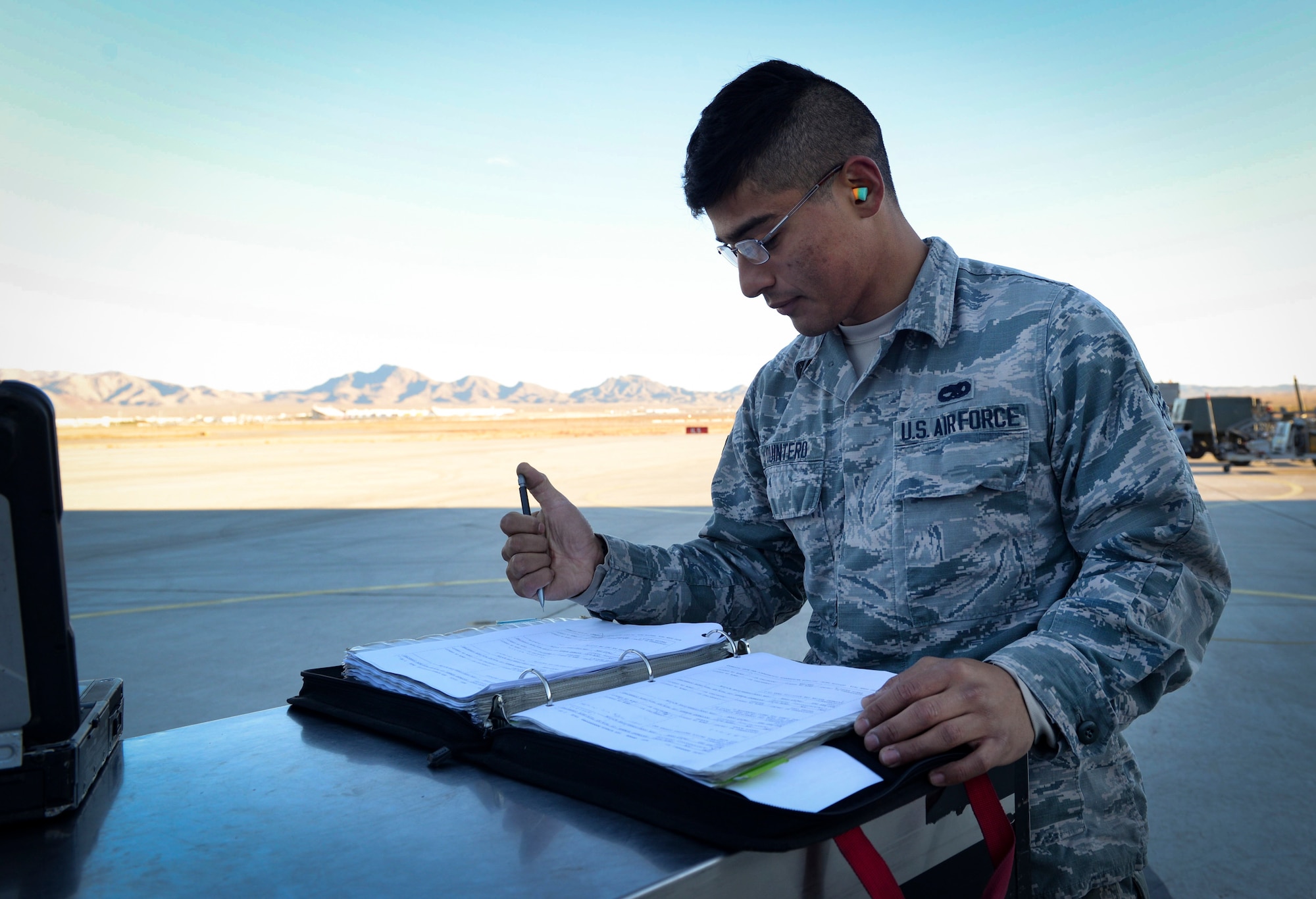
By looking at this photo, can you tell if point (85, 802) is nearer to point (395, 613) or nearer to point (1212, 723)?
point (1212, 723)

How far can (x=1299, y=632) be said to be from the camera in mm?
4477

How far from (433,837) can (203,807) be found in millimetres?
289

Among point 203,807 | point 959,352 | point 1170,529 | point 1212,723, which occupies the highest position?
point 959,352

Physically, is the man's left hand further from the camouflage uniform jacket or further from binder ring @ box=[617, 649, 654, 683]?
binder ring @ box=[617, 649, 654, 683]

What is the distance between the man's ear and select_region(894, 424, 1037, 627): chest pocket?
0.46 m

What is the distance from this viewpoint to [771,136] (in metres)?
1.53

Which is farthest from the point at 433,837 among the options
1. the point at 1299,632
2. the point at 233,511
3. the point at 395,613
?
the point at 233,511

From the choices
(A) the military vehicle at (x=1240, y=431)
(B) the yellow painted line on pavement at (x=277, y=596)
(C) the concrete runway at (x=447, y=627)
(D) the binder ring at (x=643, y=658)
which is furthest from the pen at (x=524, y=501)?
(A) the military vehicle at (x=1240, y=431)

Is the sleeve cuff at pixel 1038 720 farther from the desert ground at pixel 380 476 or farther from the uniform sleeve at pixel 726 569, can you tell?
the desert ground at pixel 380 476

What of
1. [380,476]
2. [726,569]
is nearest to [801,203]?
[726,569]

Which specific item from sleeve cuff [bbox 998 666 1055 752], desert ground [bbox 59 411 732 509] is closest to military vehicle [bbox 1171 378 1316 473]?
desert ground [bbox 59 411 732 509]

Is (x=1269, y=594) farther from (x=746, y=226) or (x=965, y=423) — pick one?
(x=746, y=226)

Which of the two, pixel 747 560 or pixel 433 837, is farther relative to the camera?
pixel 747 560

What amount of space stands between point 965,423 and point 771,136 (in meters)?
0.62
